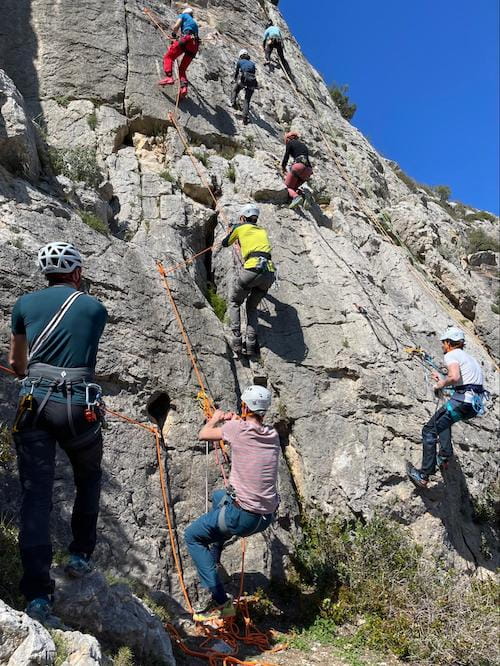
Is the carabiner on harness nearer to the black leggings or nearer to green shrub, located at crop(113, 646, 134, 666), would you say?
the black leggings

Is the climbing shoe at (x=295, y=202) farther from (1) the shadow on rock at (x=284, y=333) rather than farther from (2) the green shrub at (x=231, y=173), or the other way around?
(1) the shadow on rock at (x=284, y=333)

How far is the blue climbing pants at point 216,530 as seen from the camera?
204 inches

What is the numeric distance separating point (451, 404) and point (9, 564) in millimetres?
5639

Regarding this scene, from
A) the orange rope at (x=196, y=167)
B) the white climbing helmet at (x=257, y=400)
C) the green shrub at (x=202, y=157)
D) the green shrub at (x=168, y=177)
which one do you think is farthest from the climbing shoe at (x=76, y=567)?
the green shrub at (x=202, y=157)

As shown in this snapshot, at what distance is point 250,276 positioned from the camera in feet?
27.0

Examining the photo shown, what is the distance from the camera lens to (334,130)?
17.1m

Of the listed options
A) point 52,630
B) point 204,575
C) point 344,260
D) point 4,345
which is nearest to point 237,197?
point 344,260

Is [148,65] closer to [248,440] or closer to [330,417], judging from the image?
[330,417]

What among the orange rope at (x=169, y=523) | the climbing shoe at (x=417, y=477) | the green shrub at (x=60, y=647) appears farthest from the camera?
the climbing shoe at (x=417, y=477)

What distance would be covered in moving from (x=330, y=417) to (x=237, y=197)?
505 cm

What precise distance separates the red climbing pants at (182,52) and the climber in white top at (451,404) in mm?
8687

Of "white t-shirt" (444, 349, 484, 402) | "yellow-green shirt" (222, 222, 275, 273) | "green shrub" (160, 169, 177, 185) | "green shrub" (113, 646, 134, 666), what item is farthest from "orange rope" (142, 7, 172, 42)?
"green shrub" (113, 646, 134, 666)

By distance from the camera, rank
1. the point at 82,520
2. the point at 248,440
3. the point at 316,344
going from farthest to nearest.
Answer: the point at 316,344
the point at 248,440
the point at 82,520

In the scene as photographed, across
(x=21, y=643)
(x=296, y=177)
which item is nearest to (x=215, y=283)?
(x=296, y=177)
